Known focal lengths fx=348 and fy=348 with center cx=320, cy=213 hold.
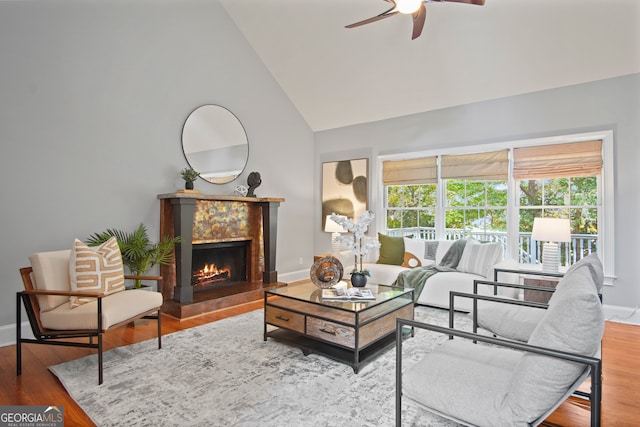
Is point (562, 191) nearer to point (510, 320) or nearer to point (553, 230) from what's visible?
point (553, 230)

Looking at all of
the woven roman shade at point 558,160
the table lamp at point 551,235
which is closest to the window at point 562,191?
the woven roman shade at point 558,160

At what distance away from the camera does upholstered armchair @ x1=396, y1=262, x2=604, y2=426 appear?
128cm

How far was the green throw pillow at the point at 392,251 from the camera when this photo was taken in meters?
4.80

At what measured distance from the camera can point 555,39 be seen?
3.71 metres

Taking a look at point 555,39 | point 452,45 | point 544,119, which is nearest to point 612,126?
point 544,119

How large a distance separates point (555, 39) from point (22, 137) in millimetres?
5426

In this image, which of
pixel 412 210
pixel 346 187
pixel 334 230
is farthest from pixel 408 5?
pixel 334 230

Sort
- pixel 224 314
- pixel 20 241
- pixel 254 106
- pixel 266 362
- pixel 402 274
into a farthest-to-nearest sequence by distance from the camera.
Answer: pixel 254 106 < pixel 402 274 < pixel 224 314 < pixel 20 241 < pixel 266 362

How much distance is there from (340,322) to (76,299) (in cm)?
197

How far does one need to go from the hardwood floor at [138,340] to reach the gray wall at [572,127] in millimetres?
859

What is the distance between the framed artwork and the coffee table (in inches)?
109

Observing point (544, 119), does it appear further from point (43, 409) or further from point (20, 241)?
point (20, 241)

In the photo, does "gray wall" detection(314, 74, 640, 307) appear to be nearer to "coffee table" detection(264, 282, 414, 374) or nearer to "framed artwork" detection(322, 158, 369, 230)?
"framed artwork" detection(322, 158, 369, 230)

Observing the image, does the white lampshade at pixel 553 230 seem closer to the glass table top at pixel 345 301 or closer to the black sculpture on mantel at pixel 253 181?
the glass table top at pixel 345 301
